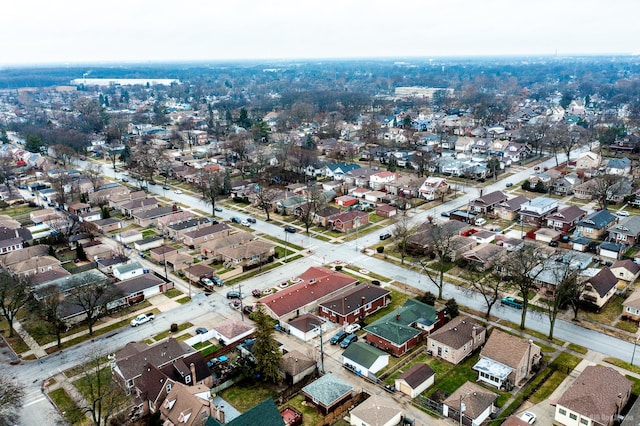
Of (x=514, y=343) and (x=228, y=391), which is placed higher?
(x=514, y=343)

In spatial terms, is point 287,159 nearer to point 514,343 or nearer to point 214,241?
point 214,241

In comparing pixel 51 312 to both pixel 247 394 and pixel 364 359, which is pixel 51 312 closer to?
pixel 247 394

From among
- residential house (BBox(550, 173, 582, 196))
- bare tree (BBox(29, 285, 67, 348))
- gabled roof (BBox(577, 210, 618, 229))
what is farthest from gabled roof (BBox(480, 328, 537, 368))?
residential house (BBox(550, 173, 582, 196))

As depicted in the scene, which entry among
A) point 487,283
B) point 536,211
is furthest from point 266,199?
point 536,211

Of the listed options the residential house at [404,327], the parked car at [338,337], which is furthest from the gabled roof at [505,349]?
the parked car at [338,337]

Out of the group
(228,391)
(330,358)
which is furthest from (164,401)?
(330,358)

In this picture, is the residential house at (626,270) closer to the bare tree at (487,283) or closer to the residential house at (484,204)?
the bare tree at (487,283)

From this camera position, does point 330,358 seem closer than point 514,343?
No
